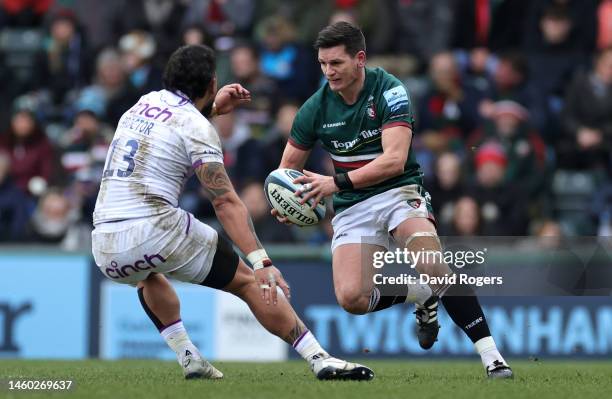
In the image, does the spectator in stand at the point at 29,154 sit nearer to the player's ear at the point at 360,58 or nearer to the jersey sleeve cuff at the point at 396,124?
the player's ear at the point at 360,58

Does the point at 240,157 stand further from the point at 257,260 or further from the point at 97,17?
the point at 257,260

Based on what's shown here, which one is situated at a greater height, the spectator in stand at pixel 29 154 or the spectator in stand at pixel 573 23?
the spectator in stand at pixel 573 23

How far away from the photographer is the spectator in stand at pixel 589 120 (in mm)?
15625

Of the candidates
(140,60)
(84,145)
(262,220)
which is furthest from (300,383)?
(140,60)

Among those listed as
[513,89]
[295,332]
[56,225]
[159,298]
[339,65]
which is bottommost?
[56,225]

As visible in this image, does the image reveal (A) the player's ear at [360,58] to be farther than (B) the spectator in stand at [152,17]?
No

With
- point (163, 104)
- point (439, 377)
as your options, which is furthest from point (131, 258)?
point (439, 377)

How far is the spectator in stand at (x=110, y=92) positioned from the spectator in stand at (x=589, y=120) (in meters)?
5.60

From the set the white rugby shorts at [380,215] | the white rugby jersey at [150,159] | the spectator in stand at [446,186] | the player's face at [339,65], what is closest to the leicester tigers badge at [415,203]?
the white rugby shorts at [380,215]

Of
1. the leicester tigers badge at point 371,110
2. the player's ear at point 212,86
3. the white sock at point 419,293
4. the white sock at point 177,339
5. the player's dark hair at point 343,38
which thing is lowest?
the white sock at point 177,339

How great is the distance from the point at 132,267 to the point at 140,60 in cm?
946

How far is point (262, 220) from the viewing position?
1479cm

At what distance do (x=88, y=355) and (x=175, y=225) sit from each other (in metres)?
5.87

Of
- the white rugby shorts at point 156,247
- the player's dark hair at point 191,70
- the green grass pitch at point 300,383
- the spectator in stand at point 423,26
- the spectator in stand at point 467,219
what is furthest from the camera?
the spectator in stand at point 423,26
